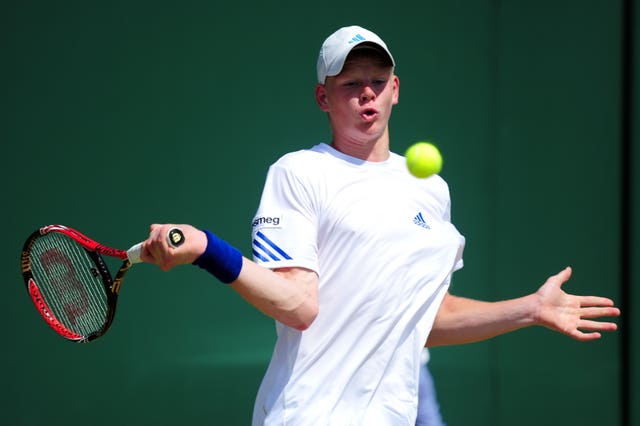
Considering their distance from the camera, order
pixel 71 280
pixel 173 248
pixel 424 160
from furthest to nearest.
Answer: pixel 71 280
pixel 424 160
pixel 173 248

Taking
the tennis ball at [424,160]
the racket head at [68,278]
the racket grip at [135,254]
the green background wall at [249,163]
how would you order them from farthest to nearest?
the green background wall at [249,163] < the racket head at [68,278] < the tennis ball at [424,160] < the racket grip at [135,254]

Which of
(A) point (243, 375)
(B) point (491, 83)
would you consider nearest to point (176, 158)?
(A) point (243, 375)

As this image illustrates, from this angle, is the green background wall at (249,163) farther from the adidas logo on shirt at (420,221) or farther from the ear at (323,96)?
the adidas logo on shirt at (420,221)

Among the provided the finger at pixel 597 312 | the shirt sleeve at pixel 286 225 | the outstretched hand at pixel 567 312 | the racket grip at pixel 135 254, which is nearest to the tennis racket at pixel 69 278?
the racket grip at pixel 135 254

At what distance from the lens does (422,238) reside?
2.92 m

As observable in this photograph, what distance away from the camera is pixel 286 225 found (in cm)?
272

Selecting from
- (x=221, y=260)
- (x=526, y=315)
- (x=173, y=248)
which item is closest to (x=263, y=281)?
(x=221, y=260)

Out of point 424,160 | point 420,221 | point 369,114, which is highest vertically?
point 369,114

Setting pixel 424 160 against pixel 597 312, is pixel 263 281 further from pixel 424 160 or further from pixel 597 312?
pixel 597 312

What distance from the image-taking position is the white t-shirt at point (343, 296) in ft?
8.97

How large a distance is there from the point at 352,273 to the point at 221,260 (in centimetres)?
46

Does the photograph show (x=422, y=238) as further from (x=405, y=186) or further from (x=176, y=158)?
(x=176, y=158)

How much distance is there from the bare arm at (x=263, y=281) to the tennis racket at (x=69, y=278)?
57 cm

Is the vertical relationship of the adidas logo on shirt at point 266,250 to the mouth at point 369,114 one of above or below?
below
